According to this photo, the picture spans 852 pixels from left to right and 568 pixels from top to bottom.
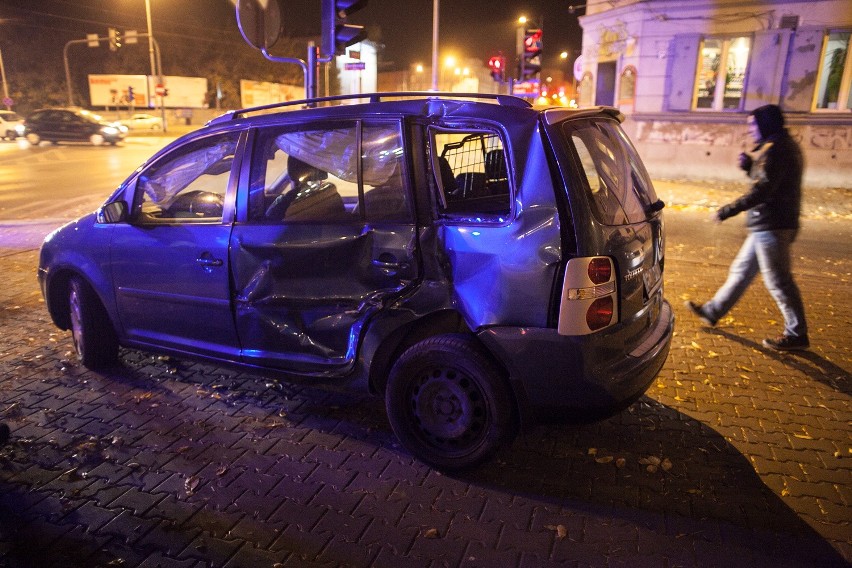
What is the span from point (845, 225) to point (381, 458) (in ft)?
36.3

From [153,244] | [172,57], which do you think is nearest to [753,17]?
[153,244]

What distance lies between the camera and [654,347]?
3.50m

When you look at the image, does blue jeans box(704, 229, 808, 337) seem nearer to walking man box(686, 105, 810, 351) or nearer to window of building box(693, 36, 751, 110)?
walking man box(686, 105, 810, 351)

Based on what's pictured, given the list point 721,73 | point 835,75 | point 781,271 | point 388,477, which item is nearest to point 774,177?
point 781,271

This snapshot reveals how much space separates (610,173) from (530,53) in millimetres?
17826

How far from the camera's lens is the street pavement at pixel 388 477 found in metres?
2.85

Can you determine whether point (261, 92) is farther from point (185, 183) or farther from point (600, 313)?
point (600, 313)

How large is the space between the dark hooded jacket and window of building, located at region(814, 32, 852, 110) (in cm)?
1287

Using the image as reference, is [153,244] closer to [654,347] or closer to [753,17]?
[654,347]

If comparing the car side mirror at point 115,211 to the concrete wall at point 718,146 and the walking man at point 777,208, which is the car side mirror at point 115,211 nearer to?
the walking man at point 777,208

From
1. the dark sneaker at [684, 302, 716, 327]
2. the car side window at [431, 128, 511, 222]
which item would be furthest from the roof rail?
the dark sneaker at [684, 302, 716, 327]

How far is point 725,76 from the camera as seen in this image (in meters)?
16.5

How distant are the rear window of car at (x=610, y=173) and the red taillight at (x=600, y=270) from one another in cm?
21

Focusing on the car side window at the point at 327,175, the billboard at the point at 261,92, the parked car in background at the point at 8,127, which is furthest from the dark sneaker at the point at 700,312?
the billboard at the point at 261,92
